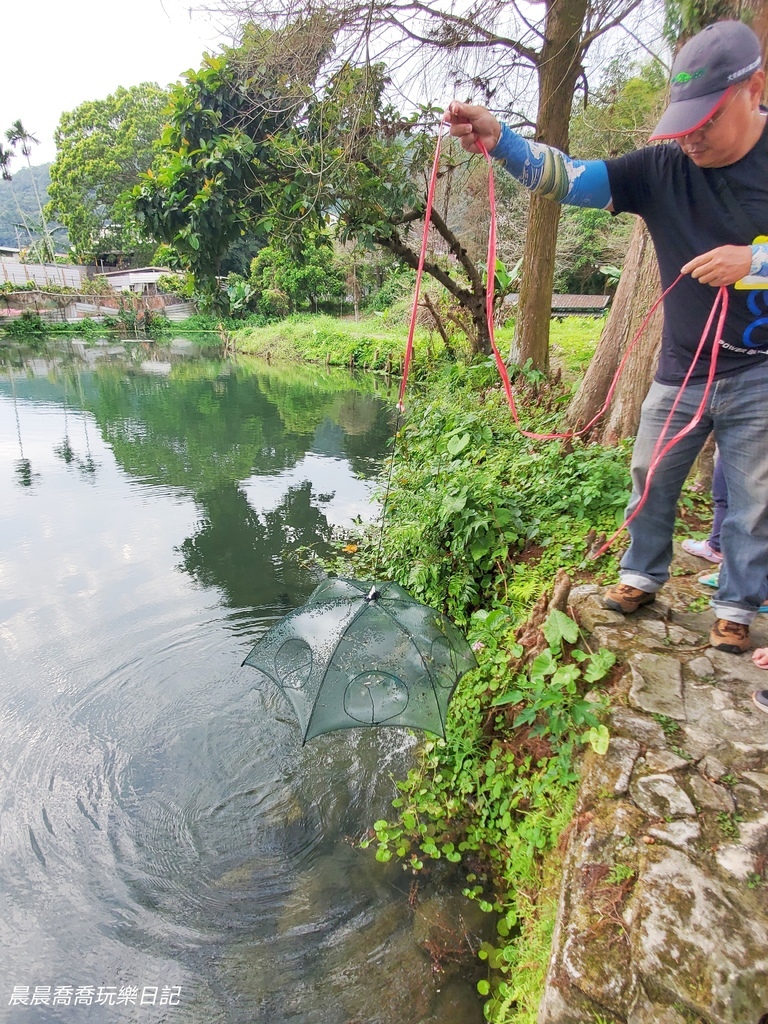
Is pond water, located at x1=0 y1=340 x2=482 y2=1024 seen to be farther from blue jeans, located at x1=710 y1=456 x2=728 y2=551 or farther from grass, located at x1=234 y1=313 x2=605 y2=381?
grass, located at x1=234 y1=313 x2=605 y2=381

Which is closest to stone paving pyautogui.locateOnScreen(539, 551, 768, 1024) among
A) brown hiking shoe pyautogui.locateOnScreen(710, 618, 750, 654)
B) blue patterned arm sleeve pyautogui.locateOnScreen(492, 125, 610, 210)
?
brown hiking shoe pyautogui.locateOnScreen(710, 618, 750, 654)

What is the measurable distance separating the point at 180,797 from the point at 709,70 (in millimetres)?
3559

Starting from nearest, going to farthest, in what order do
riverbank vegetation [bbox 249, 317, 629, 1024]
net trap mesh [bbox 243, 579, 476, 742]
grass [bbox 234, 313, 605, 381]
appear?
riverbank vegetation [bbox 249, 317, 629, 1024] < net trap mesh [bbox 243, 579, 476, 742] < grass [bbox 234, 313, 605, 381]

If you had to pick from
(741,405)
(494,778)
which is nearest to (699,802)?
(494,778)

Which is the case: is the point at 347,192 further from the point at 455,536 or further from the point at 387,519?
the point at 455,536

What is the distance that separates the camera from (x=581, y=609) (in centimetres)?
245

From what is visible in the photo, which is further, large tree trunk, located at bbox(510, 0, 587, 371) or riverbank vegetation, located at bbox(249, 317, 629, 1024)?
large tree trunk, located at bbox(510, 0, 587, 371)

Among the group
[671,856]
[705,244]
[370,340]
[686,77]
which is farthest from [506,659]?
[370,340]

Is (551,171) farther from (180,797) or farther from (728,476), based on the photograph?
(180,797)

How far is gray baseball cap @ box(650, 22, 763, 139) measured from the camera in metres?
1.46

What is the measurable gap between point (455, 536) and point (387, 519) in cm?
174

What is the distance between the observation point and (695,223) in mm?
1744

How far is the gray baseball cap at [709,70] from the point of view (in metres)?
1.46

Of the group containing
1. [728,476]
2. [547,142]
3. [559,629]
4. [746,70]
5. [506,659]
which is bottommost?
[506,659]
